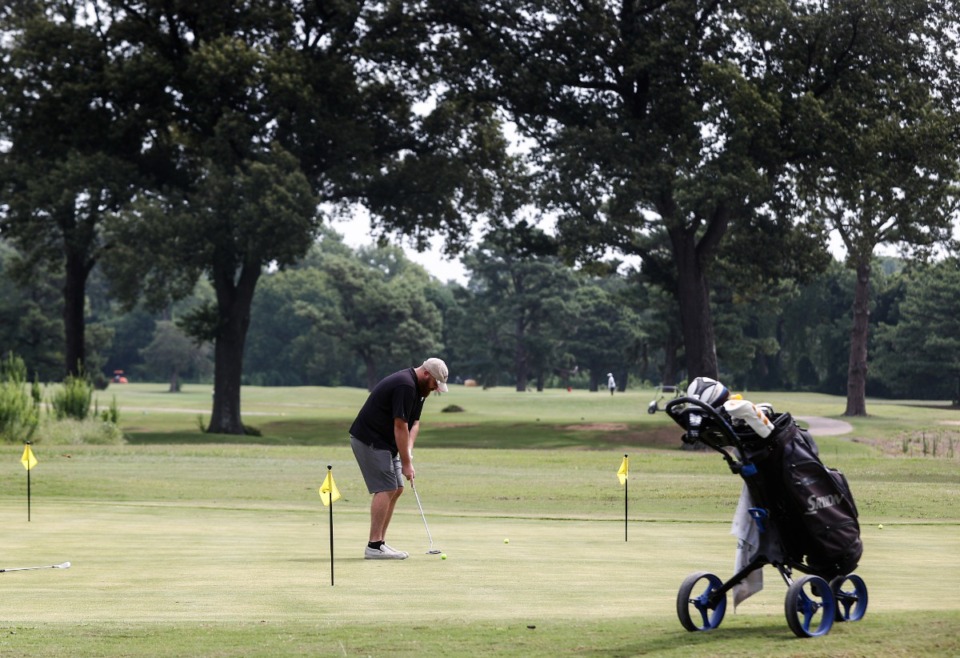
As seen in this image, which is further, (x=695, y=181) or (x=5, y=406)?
(x=695, y=181)

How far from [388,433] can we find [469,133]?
141ft

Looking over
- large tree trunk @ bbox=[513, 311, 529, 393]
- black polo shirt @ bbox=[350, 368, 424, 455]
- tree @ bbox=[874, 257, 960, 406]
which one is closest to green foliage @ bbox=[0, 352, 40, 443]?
black polo shirt @ bbox=[350, 368, 424, 455]

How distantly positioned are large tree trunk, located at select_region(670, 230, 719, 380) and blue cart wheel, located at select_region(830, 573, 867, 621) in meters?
42.2

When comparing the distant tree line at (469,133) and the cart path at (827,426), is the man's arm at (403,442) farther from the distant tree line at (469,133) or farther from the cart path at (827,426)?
the cart path at (827,426)

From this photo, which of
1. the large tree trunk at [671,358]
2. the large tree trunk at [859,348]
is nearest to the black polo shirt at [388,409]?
the large tree trunk at [859,348]

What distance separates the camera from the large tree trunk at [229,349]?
5331 centimetres

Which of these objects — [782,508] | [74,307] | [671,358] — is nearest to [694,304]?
[74,307]

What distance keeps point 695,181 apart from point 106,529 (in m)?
32.5

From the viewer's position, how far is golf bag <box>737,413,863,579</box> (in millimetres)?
8469

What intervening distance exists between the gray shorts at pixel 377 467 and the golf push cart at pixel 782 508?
4215 millimetres

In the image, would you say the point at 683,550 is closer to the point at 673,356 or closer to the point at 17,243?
the point at 17,243

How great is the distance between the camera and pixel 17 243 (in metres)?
53.9

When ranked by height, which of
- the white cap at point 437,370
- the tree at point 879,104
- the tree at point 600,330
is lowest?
the white cap at point 437,370

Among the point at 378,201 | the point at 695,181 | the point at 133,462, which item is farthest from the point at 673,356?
the point at 133,462
